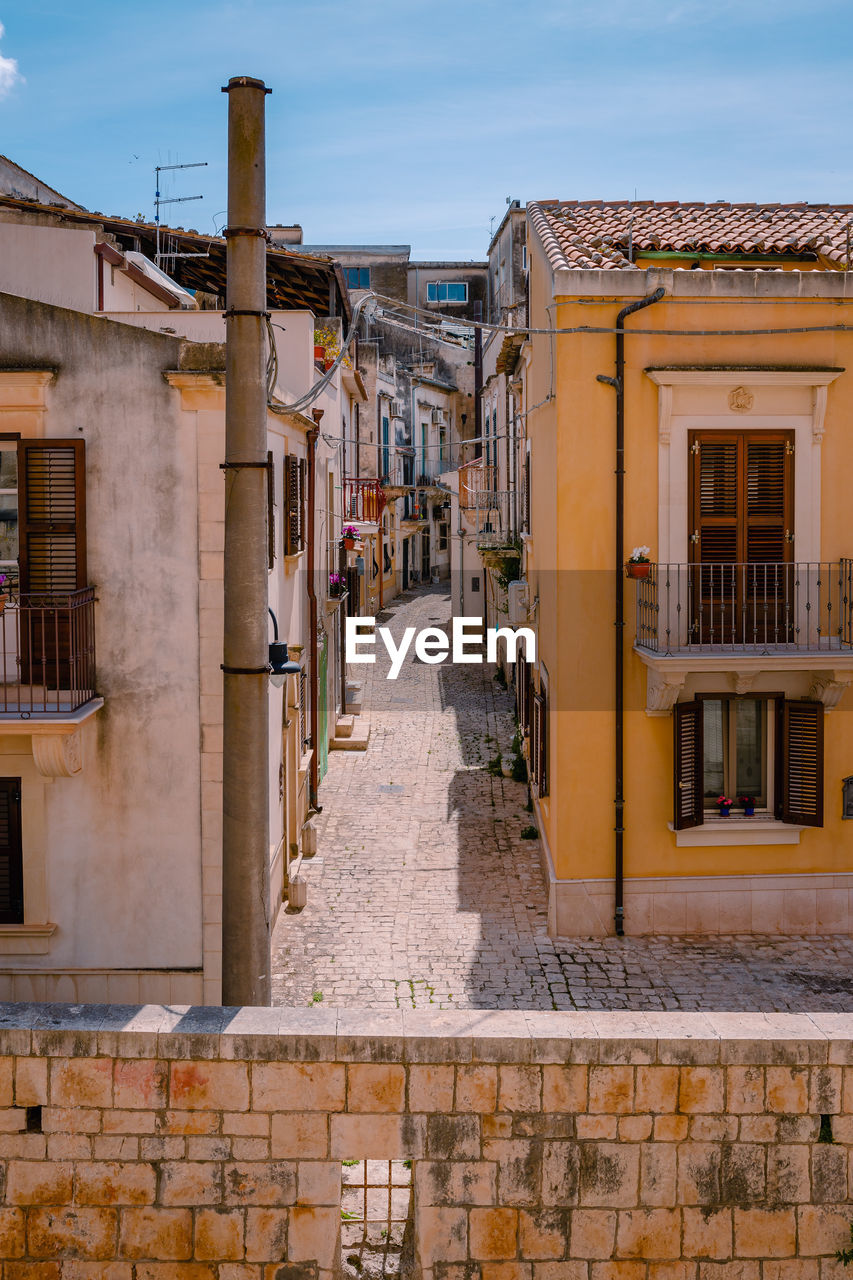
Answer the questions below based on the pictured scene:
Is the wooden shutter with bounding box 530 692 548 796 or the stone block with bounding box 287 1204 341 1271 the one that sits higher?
the wooden shutter with bounding box 530 692 548 796

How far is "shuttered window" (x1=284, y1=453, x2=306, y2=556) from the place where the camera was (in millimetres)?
14273

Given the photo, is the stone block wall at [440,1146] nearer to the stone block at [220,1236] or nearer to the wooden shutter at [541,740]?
the stone block at [220,1236]

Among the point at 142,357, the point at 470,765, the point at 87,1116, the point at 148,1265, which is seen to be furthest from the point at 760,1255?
the point at 470,765

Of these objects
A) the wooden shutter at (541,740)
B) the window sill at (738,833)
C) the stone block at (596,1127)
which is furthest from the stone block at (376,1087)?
the wooden shutter at (541,740)

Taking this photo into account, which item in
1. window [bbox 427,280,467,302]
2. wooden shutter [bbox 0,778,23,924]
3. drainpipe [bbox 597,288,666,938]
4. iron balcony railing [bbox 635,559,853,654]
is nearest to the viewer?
wooden shutter [bbox 0,778,23,924]

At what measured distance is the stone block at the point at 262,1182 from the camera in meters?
6.36

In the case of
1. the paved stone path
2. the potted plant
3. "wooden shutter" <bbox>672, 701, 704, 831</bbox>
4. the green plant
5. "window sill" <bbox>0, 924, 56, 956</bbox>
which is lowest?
the paved stone path

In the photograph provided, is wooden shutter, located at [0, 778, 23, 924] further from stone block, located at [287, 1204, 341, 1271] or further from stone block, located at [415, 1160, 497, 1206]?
stone block, located at [415, 1160, 497, 1206]

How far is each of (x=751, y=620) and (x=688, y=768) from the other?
1.83m

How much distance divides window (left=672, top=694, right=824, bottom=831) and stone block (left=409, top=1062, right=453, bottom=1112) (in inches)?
282

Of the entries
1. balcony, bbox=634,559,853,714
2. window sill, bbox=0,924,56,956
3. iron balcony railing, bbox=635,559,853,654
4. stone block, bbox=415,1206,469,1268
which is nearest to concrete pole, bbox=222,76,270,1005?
stone block, bbox=415,1206,469,1268

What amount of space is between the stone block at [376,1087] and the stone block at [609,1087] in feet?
3.39

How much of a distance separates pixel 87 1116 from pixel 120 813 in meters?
4.52

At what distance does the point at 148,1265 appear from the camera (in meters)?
6.40
